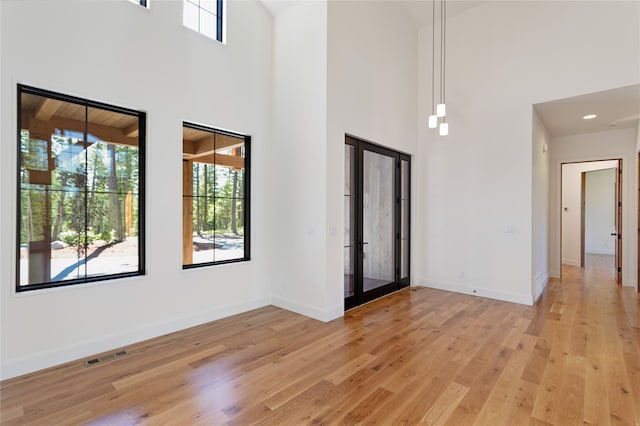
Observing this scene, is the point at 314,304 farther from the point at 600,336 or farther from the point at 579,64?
the point at 579,64

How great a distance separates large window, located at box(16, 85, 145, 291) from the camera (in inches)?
111

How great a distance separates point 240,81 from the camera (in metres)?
4.28

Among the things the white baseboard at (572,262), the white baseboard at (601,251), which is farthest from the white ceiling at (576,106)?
the white baseboard at (601,251)

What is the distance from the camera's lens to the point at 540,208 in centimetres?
542

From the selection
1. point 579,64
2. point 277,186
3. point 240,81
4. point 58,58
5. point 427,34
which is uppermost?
point 427,34

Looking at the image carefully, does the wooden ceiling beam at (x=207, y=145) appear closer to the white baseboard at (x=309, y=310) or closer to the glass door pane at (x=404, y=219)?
the white baseboard at (x=309, y=310)

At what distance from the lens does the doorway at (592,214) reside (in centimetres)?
668

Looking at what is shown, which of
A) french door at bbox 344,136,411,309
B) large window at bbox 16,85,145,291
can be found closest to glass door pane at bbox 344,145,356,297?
french door at bbox 344,136,411,309

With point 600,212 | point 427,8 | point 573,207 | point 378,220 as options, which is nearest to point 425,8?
point 427,8

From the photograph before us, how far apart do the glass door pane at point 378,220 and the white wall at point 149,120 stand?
1403 mm

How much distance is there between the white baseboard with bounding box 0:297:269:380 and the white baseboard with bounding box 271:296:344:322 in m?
0.65

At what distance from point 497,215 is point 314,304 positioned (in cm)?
322

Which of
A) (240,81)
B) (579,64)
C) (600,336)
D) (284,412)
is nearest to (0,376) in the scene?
(284,412)

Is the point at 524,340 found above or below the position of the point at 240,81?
below
